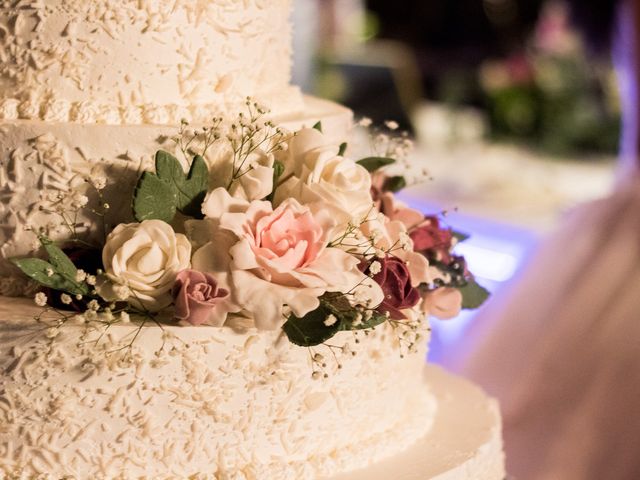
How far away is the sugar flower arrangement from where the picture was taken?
173 cm

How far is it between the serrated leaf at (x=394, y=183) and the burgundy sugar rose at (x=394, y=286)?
15.3 inches

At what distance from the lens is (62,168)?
73.9 inches

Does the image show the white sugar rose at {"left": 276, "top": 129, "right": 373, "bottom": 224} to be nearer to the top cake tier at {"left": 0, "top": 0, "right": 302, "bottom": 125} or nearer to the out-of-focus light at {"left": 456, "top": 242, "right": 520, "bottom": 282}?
the top cake tier at {"left": 0, "top": 0, "right": 302, "bottom": 125}

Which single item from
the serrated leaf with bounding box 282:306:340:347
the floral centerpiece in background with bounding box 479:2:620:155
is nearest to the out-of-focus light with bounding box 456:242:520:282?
the floral centerpiece in background with bounding box 479:2:620:155

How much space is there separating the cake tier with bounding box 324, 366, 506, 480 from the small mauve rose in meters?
0.32

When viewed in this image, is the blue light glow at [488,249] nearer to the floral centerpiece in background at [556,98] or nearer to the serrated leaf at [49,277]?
the floral centerpiece in background at [556,98]

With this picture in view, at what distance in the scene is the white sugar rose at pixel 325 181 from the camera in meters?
1.85

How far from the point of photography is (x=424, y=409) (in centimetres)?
238

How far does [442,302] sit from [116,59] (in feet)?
2.87

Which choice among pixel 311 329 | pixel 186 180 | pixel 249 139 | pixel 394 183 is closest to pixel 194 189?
pixel 186 180

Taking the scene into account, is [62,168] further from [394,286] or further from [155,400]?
[394,286]

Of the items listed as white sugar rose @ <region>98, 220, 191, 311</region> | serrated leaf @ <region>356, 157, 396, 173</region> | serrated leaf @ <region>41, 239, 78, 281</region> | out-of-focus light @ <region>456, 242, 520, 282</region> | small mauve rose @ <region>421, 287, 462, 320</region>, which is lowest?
out-of-focus light @ <region>456, 242, 520, 282</region>

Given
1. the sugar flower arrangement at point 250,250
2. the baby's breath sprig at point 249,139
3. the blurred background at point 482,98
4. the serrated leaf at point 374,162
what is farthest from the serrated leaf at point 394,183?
the blurred background at point 482,98

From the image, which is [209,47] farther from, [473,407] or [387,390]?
[473,407]
